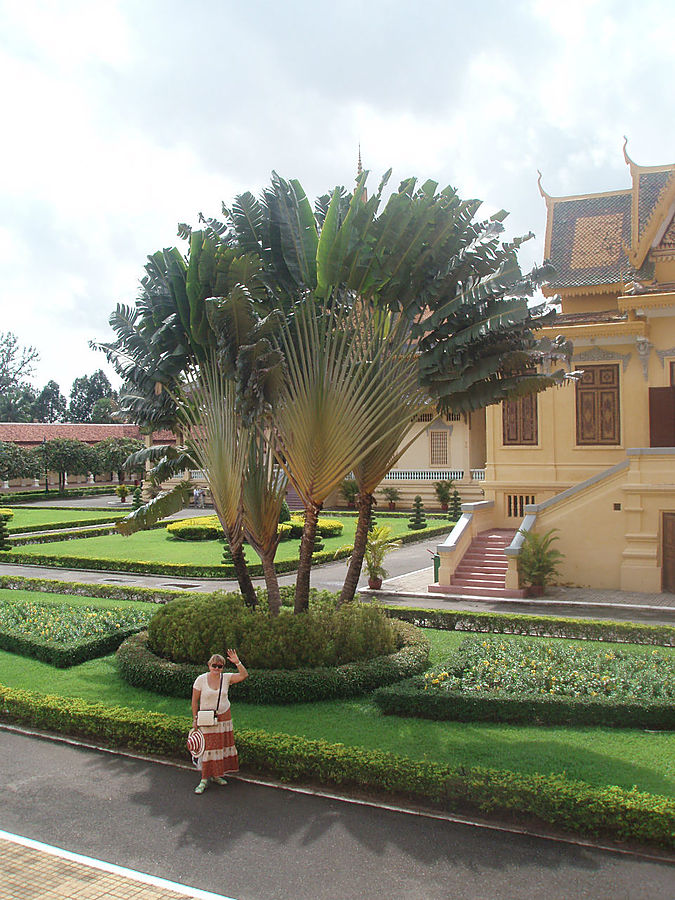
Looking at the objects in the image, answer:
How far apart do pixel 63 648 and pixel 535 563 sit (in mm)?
11540

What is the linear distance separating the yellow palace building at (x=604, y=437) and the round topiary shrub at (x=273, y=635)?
25.6 feet

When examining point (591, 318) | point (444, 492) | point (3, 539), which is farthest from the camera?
point (444, 492)

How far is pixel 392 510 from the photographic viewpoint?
41.6m

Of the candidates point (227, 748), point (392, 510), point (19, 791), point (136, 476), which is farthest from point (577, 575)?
point (136, 476)

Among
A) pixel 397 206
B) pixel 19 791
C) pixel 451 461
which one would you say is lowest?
pixel 19 791

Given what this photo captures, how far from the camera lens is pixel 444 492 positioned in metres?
40.5

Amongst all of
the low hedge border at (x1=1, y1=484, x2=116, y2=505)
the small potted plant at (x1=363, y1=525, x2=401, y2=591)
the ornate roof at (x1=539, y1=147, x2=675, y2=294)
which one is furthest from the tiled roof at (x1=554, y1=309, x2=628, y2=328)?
the low hedge border at (x1=1, y1=484, x2=116, y2=505)

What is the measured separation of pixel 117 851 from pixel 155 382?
8.29 meters

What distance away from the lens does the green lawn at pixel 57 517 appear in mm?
38438

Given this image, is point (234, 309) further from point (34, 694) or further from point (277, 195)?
point (34, 694)

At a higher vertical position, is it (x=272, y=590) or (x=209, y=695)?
(x=272, y=590)

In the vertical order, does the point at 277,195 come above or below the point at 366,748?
above

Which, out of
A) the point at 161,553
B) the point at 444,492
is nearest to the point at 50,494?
the point at 444,492

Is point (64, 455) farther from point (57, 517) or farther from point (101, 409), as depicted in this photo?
point (101, 409)
